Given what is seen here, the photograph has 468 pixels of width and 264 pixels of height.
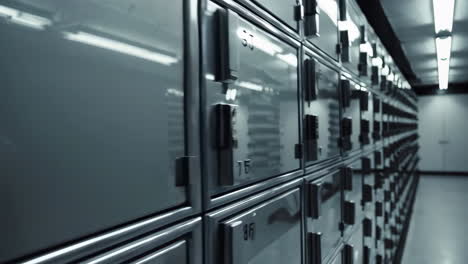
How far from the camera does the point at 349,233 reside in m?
2.06

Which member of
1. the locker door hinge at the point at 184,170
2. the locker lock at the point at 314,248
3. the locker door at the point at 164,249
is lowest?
the locker lock at the point at 314,248

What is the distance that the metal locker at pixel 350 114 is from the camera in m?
1.95

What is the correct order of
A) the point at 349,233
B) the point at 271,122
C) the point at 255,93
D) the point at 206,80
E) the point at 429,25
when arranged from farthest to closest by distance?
the point at 429,25
the point at 349,233
the point at 271,122
the point at 255,93
the point at 206,80

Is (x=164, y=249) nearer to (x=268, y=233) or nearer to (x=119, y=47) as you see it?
(x=119, y=47)

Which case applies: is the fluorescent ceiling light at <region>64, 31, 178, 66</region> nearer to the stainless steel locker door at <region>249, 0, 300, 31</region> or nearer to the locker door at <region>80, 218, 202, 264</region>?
the locker door at <region>80, 218, 202, 264</region>

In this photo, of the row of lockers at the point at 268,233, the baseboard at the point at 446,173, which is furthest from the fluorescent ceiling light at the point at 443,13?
the baseboard at the point at 446,173

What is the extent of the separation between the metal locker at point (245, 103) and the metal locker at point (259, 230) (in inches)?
2.3

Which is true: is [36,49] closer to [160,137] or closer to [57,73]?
[57,73]

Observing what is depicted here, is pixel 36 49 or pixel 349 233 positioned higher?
pixel 36 49

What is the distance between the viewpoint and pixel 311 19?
1.39m

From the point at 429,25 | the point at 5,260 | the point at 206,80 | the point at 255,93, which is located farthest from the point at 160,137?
the point at 429,25

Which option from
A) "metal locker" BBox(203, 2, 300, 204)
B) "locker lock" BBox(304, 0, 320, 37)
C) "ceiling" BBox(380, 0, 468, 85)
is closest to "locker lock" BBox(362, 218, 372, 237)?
"metal locker" BBox(203, 2, 300, 204)

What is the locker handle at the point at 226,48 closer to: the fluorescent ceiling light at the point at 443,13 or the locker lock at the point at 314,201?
the locker lock at the point at 314,201

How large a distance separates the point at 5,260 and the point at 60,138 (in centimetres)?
15
